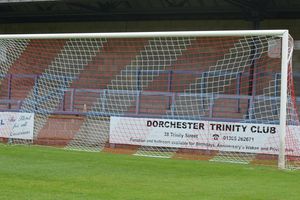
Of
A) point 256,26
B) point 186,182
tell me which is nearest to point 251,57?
point 256,26

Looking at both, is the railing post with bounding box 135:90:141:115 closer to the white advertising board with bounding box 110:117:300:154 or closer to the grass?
the white advertising board with bounding box 110:117:300:154

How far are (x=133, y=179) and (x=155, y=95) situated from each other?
11.0 m

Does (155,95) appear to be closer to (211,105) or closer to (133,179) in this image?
(211,105)

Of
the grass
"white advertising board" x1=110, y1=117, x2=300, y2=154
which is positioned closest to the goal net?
"white advertising board" x1=110, y1=117, x2=300, y2=154

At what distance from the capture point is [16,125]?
17.6 meters

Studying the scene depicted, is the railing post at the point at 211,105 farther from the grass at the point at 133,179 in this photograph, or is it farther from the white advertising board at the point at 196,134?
the grass at the point at 133,179

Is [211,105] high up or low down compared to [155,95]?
down

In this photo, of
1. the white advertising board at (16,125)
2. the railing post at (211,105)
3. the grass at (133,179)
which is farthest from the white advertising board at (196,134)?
the grass at (133,179)

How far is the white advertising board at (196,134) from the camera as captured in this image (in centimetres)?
1506

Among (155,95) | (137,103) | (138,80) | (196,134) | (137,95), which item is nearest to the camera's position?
(196,134)

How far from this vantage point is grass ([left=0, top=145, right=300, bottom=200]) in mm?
8000

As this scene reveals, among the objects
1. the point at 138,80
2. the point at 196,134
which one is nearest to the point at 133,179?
the point at 196,134

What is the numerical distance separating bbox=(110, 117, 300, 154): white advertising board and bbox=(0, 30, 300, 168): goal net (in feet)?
0.08

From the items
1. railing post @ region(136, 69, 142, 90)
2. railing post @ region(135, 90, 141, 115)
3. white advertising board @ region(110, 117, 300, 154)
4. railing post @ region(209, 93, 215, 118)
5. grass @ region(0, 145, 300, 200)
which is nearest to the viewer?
grass @ region(0, 145, 300, 200)
